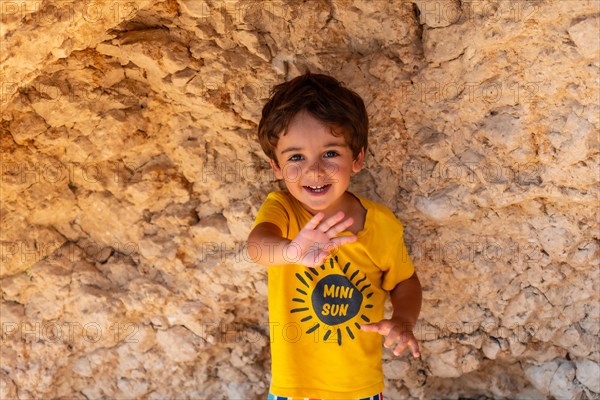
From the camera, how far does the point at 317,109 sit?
211cm

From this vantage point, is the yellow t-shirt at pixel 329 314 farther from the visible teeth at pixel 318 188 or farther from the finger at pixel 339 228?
the finger at pixel 339 228

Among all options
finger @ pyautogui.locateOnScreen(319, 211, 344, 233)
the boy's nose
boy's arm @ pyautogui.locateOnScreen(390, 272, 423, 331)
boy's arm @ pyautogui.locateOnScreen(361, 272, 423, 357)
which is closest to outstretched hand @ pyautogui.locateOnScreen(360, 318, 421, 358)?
boy's arm @ pyautogui.locateOnScreen(361, 272, 423, 357)

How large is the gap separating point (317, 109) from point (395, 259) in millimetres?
515

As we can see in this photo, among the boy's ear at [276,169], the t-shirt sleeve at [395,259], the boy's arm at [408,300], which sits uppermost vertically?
the boy's ear at [276,169]

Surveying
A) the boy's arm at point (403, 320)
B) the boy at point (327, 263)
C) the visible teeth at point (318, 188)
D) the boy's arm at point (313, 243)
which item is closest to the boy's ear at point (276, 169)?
the boy at point (327, 263)

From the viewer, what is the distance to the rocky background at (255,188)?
2.20 m

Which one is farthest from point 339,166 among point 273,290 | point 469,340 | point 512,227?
point 469,340

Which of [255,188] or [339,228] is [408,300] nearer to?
[339,228]

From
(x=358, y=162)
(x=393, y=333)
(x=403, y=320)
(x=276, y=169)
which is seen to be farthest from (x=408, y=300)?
(x=276, y=169)

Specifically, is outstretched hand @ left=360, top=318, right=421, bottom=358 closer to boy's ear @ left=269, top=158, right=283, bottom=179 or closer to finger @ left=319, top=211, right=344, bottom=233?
finger @ left=319, top=211, right=344, bottom=233

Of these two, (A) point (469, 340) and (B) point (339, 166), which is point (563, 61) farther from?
(A) point (469, 340)

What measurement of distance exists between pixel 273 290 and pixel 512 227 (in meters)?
0.79

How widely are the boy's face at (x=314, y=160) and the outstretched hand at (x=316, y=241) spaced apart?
225mm

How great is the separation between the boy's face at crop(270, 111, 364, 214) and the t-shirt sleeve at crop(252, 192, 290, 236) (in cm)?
9
